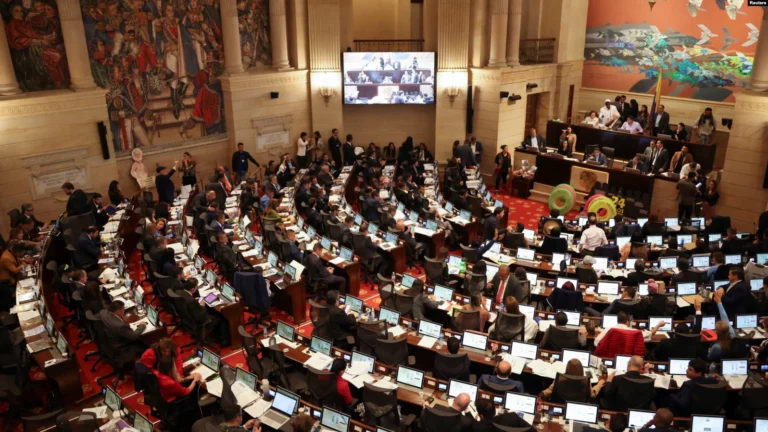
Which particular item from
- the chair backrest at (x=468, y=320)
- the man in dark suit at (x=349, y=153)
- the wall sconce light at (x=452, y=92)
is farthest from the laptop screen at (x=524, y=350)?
the wall sconce light at (x=452, y=92)

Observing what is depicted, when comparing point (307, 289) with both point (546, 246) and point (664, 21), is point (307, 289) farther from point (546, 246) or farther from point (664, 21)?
point (664, 21)

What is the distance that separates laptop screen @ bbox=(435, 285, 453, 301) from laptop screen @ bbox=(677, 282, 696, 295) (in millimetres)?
4121

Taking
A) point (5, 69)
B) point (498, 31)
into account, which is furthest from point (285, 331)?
point (498, 31)

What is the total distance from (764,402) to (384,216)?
8.52m

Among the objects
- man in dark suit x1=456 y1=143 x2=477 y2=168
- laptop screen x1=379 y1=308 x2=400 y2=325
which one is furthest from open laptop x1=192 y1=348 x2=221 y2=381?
man in dark suit x1=456 y1=143 x2=477 y2=168

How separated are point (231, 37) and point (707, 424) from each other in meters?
16.7

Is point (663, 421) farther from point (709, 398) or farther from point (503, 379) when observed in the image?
point (503, 379)

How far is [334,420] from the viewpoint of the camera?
7355mm

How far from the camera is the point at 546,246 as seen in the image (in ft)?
42.7

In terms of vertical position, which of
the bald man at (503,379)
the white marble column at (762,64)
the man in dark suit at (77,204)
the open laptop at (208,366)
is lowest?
the open laptop at (208,366)

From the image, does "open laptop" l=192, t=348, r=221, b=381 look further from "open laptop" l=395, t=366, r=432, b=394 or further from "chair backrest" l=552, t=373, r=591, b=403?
"chair backrest" l=552, t=373, r=591, b=403

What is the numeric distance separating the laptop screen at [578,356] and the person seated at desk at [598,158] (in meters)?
10.8

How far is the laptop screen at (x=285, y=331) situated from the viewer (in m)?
9.39

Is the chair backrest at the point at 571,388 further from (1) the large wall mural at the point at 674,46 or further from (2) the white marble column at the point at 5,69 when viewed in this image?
(1) the large wall mural at the point at 674,46
